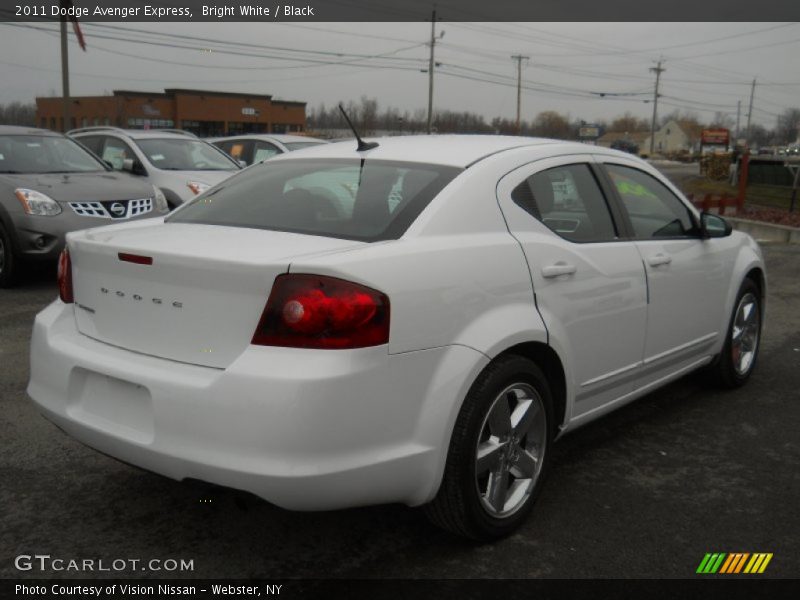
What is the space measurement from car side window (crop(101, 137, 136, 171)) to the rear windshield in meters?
8.15

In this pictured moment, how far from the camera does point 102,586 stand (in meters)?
2.71

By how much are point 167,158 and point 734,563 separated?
32.6 ft

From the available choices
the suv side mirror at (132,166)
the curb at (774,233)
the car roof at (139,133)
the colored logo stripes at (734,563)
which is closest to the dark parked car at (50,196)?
the suv side mirror at (132,166)

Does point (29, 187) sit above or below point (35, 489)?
above

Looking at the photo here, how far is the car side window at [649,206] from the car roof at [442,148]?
23 centimetres

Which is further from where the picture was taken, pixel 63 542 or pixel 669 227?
pixel 669 227

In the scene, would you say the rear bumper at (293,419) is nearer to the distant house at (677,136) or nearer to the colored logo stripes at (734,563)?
the colored logo stripes at (734,563)

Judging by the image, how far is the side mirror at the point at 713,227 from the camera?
4.52 m

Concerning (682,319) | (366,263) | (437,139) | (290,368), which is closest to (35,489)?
(290,368)

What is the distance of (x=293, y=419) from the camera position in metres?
2.42

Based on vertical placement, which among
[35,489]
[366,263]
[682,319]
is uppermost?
[366,263]

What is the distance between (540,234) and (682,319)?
1.35 m

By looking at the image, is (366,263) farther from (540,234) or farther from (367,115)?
(367,115)

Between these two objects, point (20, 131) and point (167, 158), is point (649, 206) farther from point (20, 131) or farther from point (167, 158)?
point (167, 158)
